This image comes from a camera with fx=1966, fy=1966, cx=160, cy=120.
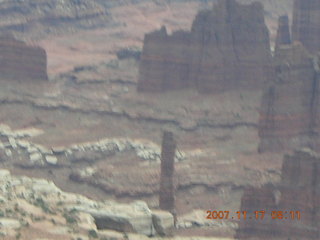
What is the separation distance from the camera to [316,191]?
91.4 m

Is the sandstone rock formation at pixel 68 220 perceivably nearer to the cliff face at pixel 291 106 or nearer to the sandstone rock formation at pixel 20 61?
the cliff face at pixel 291 106

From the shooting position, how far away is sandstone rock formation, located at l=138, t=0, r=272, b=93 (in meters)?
124

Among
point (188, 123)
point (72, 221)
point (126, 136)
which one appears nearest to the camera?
point (72, 221)

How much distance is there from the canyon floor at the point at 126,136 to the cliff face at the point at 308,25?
354 inches

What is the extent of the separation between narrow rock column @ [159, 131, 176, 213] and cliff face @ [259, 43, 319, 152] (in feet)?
40.7

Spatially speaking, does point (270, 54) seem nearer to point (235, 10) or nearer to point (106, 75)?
point (235, 10)

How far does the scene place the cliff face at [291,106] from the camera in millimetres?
112125

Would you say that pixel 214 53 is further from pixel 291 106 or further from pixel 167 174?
pixel 167 174

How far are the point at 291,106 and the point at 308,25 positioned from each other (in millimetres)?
19757

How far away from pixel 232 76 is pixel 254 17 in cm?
406

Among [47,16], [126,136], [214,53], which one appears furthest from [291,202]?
[47,16]

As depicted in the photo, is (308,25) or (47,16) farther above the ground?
(308,25)

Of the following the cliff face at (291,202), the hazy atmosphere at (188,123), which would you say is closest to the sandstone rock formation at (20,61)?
the hazy atmosphere at (188,123)

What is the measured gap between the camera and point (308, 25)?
131375mm
